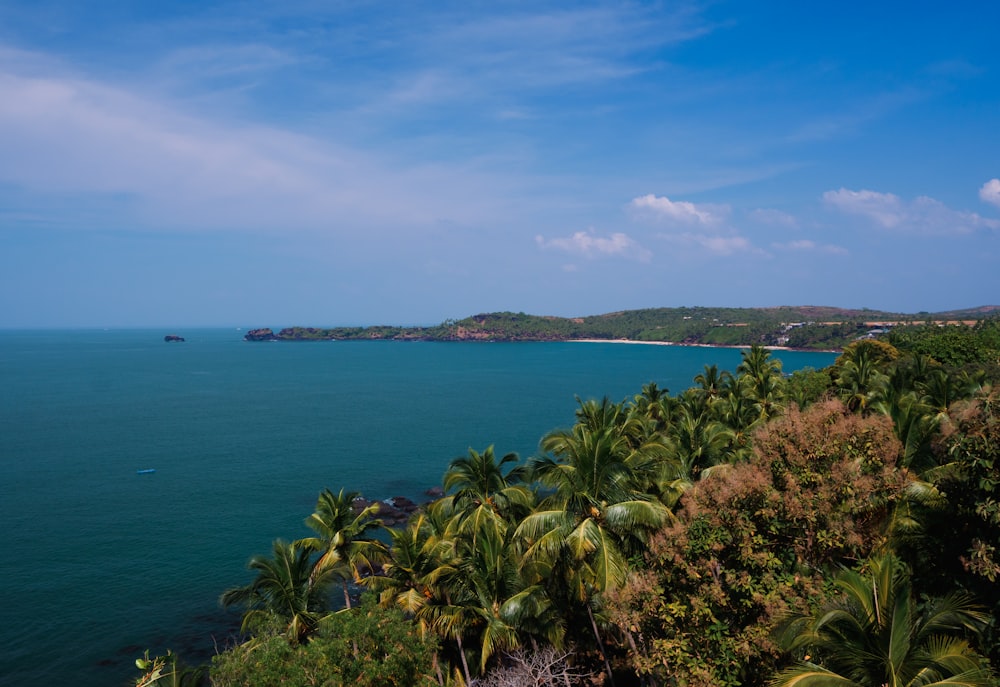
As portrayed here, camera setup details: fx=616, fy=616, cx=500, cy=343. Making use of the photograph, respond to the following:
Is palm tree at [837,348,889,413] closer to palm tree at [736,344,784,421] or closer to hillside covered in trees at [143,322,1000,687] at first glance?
palm tree at [736,344,784,421]

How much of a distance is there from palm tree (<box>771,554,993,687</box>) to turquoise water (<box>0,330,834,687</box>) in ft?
109

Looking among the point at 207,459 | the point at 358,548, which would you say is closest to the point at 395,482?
the point at 207,459

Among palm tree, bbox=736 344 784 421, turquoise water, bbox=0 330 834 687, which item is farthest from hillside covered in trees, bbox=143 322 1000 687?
palm tree, bbox=736 344 784 421

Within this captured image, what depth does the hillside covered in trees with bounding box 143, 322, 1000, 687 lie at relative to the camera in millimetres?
11094

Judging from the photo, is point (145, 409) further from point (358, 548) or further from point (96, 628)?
point (358, 548)

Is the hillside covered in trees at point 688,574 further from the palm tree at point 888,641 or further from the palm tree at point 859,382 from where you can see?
the palm tree at point 859,382

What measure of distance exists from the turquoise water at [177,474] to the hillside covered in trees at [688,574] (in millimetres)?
15633

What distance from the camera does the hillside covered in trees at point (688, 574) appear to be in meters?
11.1

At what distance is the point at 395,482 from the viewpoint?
6356 centimetres

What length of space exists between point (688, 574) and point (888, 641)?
17.1 feet

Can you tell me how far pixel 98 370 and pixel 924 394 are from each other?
185 metres

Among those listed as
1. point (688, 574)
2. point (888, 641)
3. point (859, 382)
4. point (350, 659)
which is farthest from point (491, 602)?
point (859, 382)

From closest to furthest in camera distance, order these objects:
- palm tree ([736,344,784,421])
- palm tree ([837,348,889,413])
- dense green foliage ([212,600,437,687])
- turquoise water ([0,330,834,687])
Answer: dense green foliage ([212,600,437,687]) → turquoise water ([0,330,834,687]) → palm tree ([837,348,889,413]) → palm tree ([736,344,784,421])

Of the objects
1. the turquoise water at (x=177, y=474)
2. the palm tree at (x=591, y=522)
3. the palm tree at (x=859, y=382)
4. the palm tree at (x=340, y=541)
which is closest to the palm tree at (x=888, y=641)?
the palm tree at (x=591, y=522)
